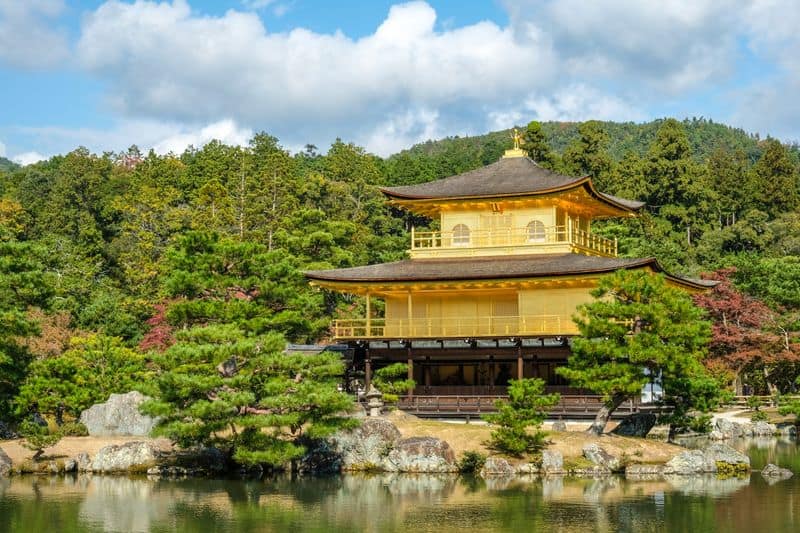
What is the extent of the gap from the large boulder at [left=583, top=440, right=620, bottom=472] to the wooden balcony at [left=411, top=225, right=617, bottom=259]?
34.1 ft

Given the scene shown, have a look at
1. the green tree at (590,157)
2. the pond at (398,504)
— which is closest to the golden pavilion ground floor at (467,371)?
the pond at (398,504)

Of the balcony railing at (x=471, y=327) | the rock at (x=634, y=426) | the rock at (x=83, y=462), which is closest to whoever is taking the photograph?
the rock at (x=83, y=462)

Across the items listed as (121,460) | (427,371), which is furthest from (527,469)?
(121,460)

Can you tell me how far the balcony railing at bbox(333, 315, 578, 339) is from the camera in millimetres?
36125

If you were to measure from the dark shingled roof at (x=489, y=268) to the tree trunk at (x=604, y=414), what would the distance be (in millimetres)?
4331

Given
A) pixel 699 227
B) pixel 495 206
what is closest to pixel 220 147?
pixel 699 227

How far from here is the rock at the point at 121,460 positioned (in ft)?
101

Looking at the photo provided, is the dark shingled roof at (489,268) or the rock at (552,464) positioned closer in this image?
the rock at (552,464)

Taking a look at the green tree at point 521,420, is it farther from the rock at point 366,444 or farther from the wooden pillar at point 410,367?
the wooden pillar at point 410,367

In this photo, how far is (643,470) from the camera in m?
30.0

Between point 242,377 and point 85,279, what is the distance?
1100 inches

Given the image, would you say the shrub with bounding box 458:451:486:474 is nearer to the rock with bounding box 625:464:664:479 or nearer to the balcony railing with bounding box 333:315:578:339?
the rock with bounding box 625:464:664:479

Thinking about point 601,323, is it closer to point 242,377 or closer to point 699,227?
point 242,377

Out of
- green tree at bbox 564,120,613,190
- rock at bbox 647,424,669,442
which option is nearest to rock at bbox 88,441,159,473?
rock at bbox 647,424,669,442
